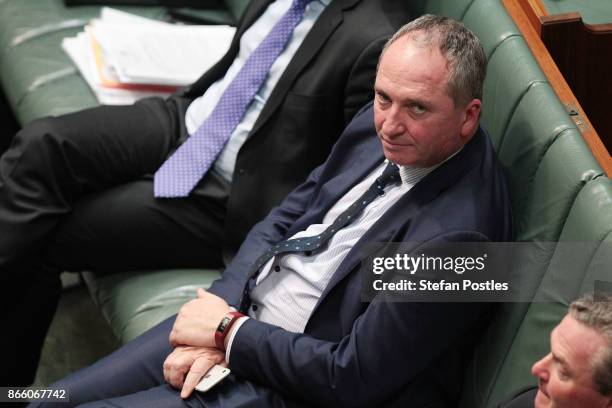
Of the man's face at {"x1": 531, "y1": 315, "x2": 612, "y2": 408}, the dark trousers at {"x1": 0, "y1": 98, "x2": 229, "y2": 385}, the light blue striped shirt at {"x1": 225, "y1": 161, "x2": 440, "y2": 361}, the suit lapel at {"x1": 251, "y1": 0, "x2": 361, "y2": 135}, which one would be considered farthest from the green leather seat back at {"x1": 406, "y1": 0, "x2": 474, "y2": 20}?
the man's face at {"x1": 531, "y1": 315, "x2": 612, "y2": 408}

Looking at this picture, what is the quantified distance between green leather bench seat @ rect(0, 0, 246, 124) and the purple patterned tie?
1.54 ft

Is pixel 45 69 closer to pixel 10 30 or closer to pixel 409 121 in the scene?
pixel 10 30

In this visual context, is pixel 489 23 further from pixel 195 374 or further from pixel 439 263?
pixel 195 374

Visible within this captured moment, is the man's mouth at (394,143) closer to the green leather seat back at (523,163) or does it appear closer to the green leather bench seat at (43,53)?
the green leather seat back at (523,163)

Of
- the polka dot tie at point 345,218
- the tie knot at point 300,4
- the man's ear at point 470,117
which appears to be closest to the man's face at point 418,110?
the man's ear at point 470,117

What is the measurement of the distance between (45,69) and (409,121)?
1491mm

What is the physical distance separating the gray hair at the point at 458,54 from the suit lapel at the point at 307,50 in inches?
23.1

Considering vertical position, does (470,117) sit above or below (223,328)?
above

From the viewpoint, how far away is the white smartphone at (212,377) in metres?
1.88

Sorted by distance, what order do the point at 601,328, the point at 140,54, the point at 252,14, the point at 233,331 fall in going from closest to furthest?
the point at 601,328
the point at 233,331
the point at 252,14
the point at 140,54

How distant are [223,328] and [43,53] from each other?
1369 millimetres

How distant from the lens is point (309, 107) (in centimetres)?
233

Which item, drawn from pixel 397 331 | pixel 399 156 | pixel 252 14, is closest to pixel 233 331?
pixel 397 331

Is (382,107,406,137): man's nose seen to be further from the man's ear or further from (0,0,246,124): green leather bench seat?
(0,0,246,124): green leather bench seat
